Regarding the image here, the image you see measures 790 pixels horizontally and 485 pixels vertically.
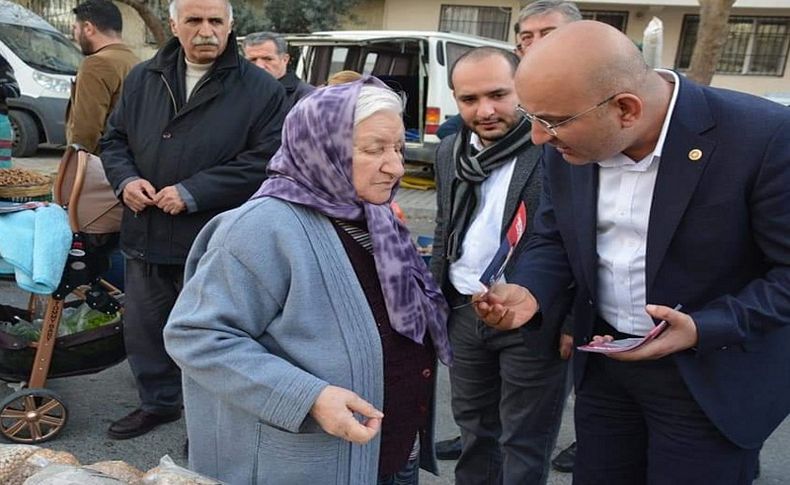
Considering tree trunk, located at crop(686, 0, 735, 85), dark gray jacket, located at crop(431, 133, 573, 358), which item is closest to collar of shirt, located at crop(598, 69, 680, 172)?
dark gray jacket, located at crop(431, 133, 573, 358)

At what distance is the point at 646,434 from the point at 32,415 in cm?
256

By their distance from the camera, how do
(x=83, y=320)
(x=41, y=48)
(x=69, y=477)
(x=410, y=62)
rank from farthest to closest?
(x=410, y=62) → (x=41, y=48) → (x=83, y=320) → (x=69, y=477)

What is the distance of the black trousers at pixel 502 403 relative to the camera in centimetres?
239

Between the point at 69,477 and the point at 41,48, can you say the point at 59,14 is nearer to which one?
the point at 41,48

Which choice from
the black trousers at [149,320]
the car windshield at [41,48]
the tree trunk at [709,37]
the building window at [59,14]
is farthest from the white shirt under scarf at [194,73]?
the building window at [59,14]

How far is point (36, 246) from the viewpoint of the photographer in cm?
289

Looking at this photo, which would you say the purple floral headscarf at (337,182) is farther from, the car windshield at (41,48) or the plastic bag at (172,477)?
the car windshield at (41,48)

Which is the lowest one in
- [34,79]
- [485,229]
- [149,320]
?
[149,320]

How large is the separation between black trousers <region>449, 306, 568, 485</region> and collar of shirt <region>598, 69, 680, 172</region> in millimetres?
809

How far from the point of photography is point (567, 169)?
74.6 inches

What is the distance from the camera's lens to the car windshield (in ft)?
33.1

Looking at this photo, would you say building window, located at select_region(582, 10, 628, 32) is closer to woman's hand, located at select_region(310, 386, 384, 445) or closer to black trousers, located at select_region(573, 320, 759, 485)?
black trousers, located at select_region(573, 320, 759, 485)

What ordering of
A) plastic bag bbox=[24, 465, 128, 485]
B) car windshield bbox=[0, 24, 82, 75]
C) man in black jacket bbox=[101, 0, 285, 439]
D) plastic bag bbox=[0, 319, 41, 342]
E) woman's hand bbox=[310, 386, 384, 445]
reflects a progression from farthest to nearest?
car windshield bbox=[0, 24, 82, 75]
plastic bag bbox=[0, 319, 41, 342]
man in black jacket bbox=[101, 0, 285, 439]
woman's hand bbox=[310, 386, 384, 445]
plastic bag bbox=[24, 465, 128, 485]

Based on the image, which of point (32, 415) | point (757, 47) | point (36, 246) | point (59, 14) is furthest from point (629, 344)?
point (59, 14)
